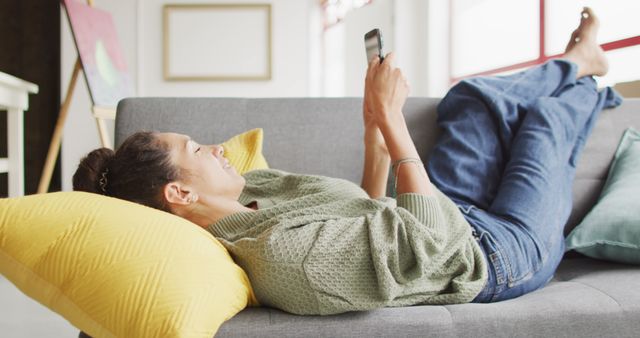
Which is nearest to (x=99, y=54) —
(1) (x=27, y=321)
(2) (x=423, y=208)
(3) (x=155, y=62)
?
(1) (x=27, y=321)

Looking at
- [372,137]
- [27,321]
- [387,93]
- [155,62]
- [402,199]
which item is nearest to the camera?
[402,199]

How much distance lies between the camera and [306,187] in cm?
128

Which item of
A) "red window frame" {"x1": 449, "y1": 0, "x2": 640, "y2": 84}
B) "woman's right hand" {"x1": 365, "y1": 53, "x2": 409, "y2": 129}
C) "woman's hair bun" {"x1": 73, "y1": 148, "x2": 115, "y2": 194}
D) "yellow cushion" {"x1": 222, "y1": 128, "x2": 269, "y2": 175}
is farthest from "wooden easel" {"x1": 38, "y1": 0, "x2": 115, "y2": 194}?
"red window frame" {"x1": 449, "y1": 0, "x2": 640, "y2": 84}

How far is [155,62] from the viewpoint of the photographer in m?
5.12

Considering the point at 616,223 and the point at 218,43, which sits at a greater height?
the point at 218,43

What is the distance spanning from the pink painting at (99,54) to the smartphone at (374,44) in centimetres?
187

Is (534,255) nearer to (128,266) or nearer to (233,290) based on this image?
(233,290)

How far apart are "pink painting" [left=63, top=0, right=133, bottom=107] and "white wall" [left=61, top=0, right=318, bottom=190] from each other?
1582 mm

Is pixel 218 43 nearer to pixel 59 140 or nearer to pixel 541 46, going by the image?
pixel 59 140

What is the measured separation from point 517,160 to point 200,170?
82cm

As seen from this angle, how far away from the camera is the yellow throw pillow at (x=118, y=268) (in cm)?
85

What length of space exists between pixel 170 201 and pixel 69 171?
418cm

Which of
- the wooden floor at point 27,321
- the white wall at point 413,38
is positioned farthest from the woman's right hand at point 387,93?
the white wall at point 413,38

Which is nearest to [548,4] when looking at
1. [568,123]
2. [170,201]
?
[568,123]
